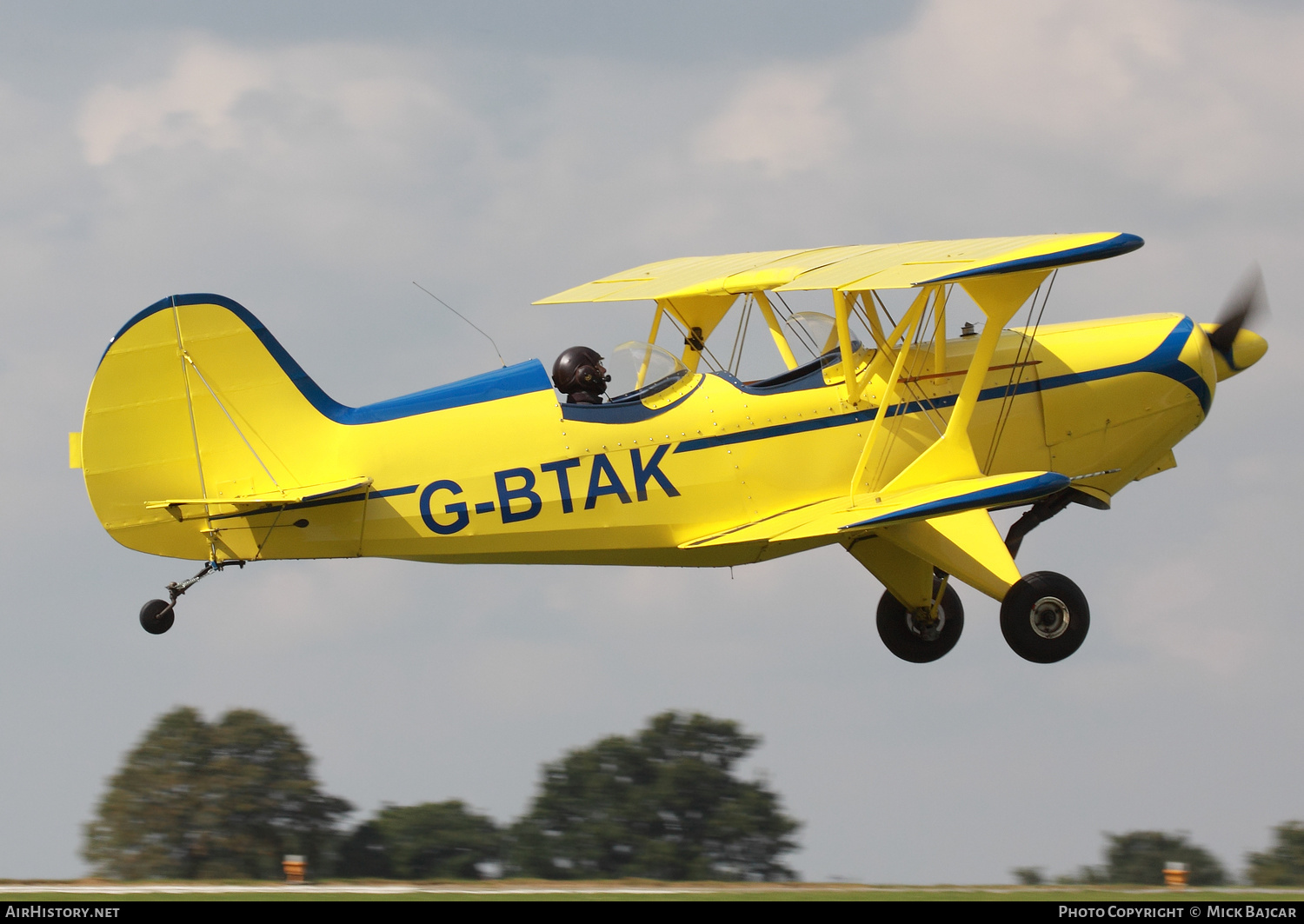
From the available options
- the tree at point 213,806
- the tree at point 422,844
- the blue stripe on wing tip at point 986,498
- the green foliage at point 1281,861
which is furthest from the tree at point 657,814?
the blue stripe on wing tip at point 986,498

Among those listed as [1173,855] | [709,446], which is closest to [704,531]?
[709,446]

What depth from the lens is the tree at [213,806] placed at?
69.1ft

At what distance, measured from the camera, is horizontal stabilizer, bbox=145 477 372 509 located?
1064 centimetres

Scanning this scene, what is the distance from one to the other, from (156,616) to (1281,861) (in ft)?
35.0

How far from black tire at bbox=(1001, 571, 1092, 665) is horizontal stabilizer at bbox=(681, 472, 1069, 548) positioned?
739 millimetres

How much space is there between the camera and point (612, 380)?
37.7 ft

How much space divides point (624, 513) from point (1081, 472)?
11.4ft

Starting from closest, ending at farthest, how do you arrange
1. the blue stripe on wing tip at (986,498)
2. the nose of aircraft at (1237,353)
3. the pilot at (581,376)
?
the blue stripe on wing tip at (986,498) < the pilot at (581,376) < the nose of aircraft at (1237,353)

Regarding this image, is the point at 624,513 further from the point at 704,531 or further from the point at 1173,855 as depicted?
the point at 1173,855

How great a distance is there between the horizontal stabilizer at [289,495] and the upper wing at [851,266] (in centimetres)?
288

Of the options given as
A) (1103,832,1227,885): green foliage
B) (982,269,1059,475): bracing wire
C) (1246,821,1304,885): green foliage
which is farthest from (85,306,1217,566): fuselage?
(1103,832,1227,885): green foliage

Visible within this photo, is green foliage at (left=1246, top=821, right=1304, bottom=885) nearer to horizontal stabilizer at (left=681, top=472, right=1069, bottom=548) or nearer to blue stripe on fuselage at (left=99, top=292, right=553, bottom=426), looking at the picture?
horizontal stabilizer at (left=681, top=472, right=1069, bottom=548)

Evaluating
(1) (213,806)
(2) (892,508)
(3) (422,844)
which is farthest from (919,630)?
(1) (213,806)

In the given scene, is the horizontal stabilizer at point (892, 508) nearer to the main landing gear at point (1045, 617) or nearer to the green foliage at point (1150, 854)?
the main landing gear at point (1045, 617)
